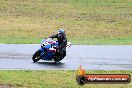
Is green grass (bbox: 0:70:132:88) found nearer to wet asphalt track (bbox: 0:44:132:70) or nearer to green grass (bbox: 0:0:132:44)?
wet asphalt track (bbox: 0:44:132:70)

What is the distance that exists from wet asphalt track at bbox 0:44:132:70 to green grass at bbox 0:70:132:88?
4.14 feet

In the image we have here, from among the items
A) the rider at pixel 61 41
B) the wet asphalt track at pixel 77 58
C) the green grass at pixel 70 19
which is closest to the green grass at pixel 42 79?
the wet asphalt track at pixel 77 58

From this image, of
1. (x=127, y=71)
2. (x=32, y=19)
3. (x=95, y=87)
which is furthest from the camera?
(x=32, y=19)

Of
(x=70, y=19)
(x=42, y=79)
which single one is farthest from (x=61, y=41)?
(x=70, y=19)

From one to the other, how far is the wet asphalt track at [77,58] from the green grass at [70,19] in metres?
5.48

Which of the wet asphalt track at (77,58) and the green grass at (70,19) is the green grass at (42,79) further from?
the green grass at (70,19)

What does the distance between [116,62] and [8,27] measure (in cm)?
1775

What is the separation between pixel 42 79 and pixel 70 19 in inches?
1021

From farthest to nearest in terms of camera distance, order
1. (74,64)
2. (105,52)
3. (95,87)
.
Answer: (105,52) < (74,64) < (95,87)

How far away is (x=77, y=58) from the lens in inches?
926

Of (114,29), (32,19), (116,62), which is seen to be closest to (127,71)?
(116,62)

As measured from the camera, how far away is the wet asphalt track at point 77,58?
21.2 m

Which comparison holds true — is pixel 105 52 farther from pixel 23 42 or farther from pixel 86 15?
pixel 86 15

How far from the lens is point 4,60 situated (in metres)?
22.3
